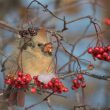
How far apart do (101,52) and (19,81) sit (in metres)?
0.56

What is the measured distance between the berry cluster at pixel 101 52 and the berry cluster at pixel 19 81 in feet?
1.48

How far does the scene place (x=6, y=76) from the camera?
3.53m

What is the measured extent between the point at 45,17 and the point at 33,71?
1387 mm

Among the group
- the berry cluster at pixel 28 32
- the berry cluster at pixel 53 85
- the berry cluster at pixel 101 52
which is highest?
the berry cluster at pixel 28 32

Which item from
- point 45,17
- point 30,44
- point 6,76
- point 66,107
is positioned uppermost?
point 45,17

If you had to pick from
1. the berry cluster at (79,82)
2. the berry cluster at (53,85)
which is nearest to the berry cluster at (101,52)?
the berry cluster at (79,82)

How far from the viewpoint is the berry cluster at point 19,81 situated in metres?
3.24

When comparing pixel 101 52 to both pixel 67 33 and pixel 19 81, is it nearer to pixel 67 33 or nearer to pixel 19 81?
pixel 19 81

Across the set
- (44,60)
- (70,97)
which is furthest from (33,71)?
(70,97)

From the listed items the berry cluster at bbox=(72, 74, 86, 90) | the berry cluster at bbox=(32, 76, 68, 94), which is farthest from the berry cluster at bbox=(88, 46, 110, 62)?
the berry cluster at bbox=(32, 76, 68, 94)

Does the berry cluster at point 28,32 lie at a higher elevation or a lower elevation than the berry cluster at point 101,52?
higher

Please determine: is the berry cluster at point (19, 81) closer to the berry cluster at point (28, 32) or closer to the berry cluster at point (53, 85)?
the berry cluster at point (53, 85)

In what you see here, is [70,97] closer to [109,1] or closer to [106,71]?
[106,71]

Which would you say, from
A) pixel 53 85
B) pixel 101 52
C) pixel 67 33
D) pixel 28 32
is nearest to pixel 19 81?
pixel 53 85
